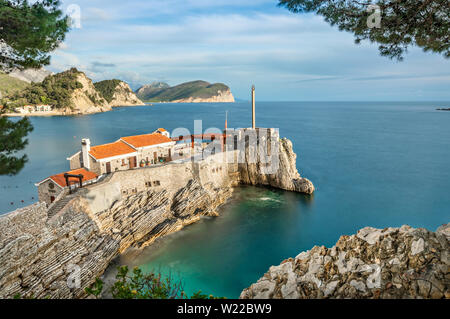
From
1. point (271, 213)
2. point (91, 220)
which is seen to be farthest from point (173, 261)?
point (271, 213)

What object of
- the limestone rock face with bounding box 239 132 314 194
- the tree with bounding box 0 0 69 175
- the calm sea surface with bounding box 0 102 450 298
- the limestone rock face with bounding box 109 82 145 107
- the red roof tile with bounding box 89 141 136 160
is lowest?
the calm sea surface with bounding box 0 102 450 298

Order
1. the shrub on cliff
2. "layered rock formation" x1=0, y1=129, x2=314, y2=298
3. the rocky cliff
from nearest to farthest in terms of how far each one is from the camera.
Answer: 1. the shrub on cliff
2. "layered rock formation" x1=0, y1=129, x2=314, y2=298
3. the rocky cliff

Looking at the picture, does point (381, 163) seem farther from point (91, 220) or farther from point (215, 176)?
point (91, 220)

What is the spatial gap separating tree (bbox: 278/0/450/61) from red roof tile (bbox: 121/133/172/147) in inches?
840

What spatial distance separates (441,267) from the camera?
6.51 meters

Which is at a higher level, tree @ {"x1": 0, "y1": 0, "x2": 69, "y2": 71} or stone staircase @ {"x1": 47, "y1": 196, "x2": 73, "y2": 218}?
tree @ {"x1": 0, "y1": 0, "x2": 69, "y2": 71}

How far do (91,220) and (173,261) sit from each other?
6.23 m

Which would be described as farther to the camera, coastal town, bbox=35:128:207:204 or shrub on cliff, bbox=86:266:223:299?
coastal town, bbox=35:128:207:204

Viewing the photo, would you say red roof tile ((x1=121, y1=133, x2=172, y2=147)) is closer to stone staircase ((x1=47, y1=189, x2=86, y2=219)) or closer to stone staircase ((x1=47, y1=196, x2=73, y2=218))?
stone staircase ((x1=47, y1=189, x2=86, y2=219))

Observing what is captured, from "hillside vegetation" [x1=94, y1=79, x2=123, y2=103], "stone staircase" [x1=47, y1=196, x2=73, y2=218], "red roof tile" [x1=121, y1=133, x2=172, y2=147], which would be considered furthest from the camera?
"hillside vegetation" [x1=94, y1=79, x2=123, y2=103]

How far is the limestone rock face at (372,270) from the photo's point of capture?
6.55 meters

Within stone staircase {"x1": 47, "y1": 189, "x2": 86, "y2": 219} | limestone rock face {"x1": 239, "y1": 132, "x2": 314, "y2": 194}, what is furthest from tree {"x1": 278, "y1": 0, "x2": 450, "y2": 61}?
limestone rock face {"x1": 239, "y1": 132, "x2": 314, "y2": 194}

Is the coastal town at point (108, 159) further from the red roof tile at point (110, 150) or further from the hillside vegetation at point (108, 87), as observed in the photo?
the hillside vegetation at point (108, 87)

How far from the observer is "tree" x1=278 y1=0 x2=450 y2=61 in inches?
306
